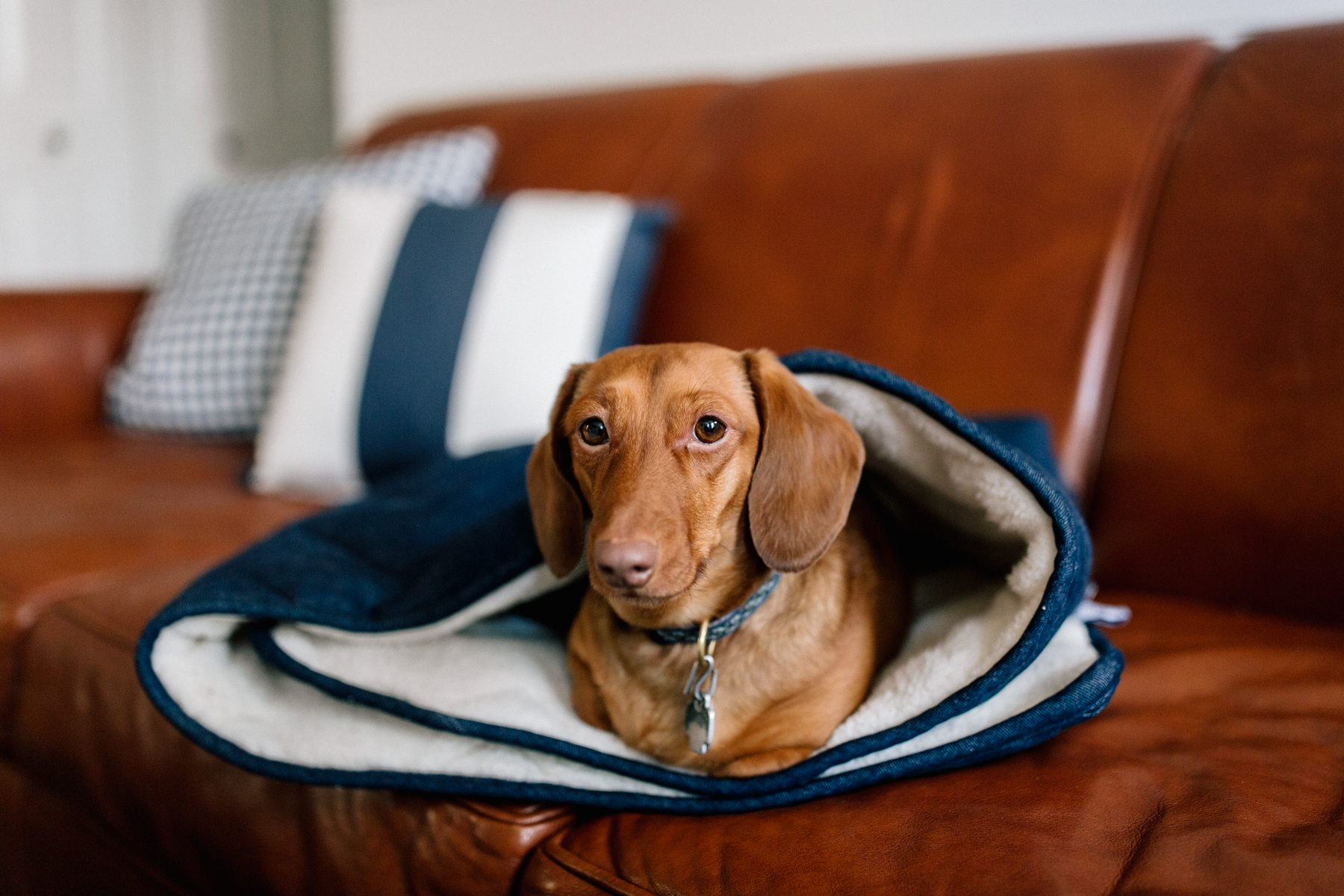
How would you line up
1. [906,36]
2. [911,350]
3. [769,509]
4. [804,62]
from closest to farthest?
[769,509] < [911,350] < [906,36] < [804,62]

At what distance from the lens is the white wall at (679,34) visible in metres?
1.76

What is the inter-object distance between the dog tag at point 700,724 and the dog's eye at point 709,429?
23 centimetres

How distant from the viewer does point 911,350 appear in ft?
4.67

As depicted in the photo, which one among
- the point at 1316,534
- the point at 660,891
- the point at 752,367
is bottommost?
the point at 660,891

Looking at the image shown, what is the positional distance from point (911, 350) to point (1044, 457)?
1.10 ft

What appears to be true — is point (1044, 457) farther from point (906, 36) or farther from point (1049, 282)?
point (906, 36)

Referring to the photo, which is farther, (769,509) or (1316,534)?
(1316,534)


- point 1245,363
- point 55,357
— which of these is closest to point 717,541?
point 1245,363

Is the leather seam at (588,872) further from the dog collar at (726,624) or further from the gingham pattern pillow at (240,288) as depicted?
the gingham pattern pillow at (240,288)

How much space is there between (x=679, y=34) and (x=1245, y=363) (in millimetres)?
1618

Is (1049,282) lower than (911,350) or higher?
higher

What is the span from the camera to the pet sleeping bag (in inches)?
32.9

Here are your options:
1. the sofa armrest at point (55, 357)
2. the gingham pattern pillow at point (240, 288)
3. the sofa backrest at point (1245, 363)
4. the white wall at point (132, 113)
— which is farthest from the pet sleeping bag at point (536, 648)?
the white wall at point (132, 113)

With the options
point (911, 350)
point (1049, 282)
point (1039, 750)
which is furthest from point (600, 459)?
point (1049, 282)
